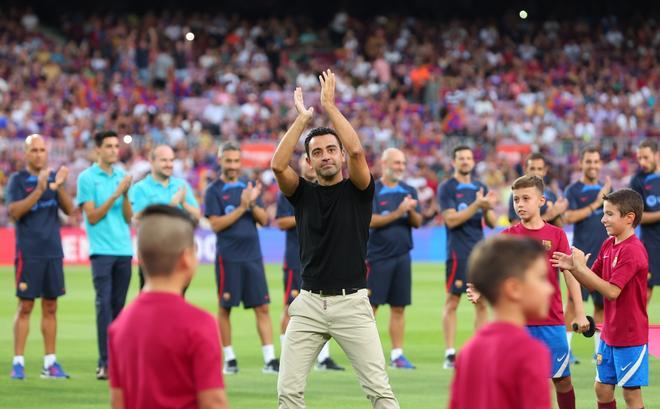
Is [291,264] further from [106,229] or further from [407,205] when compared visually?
[106,229]

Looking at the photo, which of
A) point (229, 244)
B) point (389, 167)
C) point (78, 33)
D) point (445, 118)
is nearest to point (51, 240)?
point (229, 244)

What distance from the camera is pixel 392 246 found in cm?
1329

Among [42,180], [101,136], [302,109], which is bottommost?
[42,180]

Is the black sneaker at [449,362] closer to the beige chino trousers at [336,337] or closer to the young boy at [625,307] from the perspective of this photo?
the young boy at [625,307]

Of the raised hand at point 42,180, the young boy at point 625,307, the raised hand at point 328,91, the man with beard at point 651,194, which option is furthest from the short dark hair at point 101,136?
the man with beard at point 651,194

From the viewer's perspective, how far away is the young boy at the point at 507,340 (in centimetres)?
446

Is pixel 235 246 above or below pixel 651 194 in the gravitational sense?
below

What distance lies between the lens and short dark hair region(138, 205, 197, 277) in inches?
188

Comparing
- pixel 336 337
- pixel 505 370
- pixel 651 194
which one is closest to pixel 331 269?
pixel 336 337

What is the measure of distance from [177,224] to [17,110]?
31.7m

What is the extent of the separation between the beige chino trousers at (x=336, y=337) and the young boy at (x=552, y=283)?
128cm

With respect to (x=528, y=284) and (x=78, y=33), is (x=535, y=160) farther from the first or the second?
(x=78, y=33)

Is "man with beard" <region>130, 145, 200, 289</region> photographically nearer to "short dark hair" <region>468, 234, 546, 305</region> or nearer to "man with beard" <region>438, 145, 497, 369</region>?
"man with beard" <region>438, 145, 497, 369</region>

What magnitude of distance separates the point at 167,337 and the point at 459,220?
898 cm
